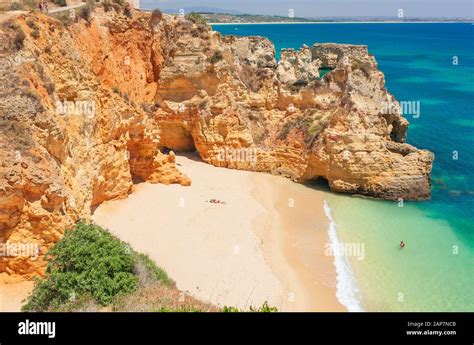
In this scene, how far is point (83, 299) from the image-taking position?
10734 mm

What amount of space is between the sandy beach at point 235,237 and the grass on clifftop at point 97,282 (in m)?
2.76

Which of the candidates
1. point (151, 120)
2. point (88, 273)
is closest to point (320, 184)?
point (151, 120)

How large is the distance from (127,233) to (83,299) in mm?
6704

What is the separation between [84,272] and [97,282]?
1.59 feet

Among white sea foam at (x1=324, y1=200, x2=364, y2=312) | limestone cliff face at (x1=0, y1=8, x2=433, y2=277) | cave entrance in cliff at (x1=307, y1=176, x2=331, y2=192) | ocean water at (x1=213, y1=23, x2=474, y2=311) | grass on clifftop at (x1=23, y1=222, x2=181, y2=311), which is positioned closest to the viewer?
grass on clifftop at (x1=23, y1=222, x2=181, y2=311)

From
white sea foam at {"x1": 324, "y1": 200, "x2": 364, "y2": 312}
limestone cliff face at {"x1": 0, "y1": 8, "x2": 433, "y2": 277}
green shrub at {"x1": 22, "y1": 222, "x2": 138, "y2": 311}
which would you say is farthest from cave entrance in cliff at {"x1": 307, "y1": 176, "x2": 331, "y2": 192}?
green shrub at {"x1": 22, "y1": 222, "x2": 138, "y2": 311}

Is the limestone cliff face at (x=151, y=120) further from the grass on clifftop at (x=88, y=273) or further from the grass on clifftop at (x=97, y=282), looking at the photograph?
the grass on clifftop at (x=97, y=282)

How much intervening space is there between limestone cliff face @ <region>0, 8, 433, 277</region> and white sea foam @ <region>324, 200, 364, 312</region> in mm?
6665

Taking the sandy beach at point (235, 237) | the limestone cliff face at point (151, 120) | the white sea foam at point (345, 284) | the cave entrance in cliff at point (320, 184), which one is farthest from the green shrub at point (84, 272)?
the cave entrance in cliff at point (320, 184)

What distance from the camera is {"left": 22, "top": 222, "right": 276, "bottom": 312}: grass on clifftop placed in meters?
10.6

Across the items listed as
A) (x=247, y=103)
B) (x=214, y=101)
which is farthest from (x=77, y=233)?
(x=247, y=103)

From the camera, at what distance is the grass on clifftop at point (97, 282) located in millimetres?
10615
